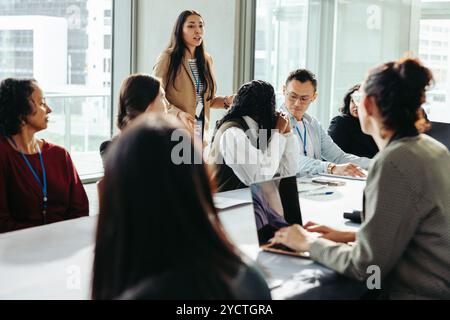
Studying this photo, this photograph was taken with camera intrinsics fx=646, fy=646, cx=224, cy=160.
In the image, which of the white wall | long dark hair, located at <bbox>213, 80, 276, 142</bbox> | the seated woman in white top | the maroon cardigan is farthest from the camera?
the white wall

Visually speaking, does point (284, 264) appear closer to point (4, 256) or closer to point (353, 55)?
point (4, 256)

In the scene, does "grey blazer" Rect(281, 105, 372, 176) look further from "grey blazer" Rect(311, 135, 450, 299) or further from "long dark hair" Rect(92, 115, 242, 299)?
"long dark hair" Rect(92, 115, 242, 299)

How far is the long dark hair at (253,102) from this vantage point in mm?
3461

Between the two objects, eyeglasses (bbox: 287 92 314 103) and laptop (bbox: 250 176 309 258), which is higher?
eyeglasses (bbox: 287 92 314 103)

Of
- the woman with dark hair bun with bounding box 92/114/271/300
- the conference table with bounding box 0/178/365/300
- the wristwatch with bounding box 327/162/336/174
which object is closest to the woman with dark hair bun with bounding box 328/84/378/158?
the wristwatch with bounding box 327/162/336/174

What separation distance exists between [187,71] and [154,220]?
3522 millimetres

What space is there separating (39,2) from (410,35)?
3.45 metres

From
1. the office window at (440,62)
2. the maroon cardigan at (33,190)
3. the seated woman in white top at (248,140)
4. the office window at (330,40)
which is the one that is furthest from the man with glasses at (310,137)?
the office window at (440,62)

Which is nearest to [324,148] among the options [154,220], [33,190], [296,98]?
[296,98]

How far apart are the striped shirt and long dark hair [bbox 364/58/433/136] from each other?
2.74 metres

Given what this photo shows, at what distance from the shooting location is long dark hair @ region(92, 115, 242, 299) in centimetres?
109

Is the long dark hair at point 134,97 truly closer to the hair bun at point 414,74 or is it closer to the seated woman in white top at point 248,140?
the seated woman in white top at point 248,140

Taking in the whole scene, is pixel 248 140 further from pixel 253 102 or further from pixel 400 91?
pixel 400 91

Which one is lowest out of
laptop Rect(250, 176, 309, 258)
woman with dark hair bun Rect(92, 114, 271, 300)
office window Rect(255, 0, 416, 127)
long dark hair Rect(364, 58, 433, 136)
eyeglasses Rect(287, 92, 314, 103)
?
laptop Rect(250, 176, 309, 258)
